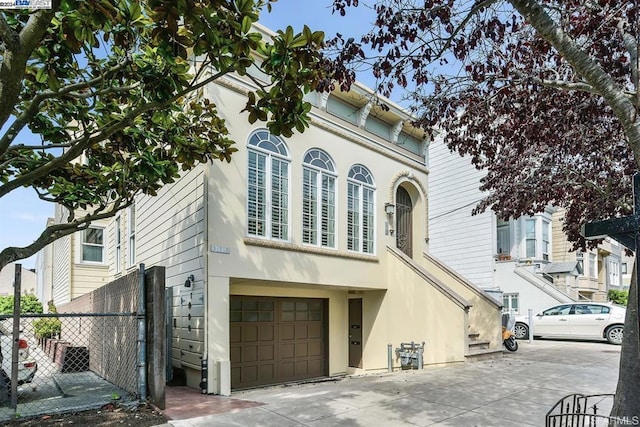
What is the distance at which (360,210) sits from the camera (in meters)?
12.2

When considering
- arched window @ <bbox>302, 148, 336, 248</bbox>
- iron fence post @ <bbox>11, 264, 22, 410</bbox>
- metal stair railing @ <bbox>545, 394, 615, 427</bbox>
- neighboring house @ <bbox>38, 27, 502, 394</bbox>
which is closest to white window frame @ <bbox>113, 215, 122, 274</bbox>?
neighboring house @ <bbox>38, 27, 502, 394</bbox>

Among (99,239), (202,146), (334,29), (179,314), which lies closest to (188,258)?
Result: (179,314)

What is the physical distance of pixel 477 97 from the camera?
680 cm

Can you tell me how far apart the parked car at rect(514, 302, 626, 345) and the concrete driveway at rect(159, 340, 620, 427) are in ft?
15.6

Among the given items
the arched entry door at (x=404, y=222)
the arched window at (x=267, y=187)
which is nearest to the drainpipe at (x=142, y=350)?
the arched window at (x=267, y=187)

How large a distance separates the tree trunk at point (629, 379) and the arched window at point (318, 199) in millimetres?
7680

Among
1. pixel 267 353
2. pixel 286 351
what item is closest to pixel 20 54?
pixel 267 353

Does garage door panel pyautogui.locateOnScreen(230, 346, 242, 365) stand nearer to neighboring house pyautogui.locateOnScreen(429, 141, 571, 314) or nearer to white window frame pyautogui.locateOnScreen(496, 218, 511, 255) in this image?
neighboring house pyautogui.locateOnScreen(429, 141, 571, 314)

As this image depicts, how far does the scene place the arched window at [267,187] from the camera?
949 cm

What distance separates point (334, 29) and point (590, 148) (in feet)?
19.2

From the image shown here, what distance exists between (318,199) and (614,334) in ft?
37.1

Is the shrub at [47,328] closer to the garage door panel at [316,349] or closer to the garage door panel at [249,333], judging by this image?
the garage door panel at [249,333]

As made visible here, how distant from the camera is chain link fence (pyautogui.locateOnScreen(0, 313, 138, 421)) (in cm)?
603

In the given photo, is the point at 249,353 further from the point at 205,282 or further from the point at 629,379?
the point at 629,379
